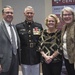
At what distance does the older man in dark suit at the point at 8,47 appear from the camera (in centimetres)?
297

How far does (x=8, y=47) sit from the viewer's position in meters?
3.00

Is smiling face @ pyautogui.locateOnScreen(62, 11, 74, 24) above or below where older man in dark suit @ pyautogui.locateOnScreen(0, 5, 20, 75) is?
above

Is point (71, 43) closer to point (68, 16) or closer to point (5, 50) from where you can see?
point (68, 16)

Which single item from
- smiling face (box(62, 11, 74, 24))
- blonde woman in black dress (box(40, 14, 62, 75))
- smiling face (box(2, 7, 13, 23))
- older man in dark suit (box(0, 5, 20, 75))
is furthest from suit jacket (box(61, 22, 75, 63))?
smiling face (box(2, 7, 13, 23))

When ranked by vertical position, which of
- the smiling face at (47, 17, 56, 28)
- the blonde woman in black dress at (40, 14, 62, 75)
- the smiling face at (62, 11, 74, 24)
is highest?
the smiling face at (62, 11, 74, 24)

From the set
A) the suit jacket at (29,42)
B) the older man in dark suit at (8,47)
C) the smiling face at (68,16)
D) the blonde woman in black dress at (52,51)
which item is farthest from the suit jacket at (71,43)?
the older man in dark suit at (8,47)

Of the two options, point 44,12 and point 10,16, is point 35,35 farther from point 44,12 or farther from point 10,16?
point 44,12

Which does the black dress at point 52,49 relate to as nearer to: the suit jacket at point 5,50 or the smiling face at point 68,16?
the smiling face at point 68,16

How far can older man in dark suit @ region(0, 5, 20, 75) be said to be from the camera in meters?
2.97

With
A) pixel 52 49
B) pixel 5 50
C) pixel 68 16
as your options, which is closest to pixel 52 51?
pixel 52 49

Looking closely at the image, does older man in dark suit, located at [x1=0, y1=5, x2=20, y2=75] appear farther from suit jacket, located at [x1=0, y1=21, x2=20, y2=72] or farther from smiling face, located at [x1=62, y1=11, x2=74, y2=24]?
smiling face, located at [x1=62, y1=11, x2=74, y2=24]

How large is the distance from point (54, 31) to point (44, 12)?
1990 mm

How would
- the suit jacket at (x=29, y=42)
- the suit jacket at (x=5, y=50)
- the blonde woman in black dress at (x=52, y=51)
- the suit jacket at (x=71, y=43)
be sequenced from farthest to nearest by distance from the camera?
the suit jacket at (x=29, y=42) → the blonde woman in black dress at (x=52, y=51) → the suit jacket at (x=5, y=50) → the suit jacket at (x=71, y=43)

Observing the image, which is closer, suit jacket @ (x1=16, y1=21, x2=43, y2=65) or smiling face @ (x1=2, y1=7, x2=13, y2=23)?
smiling face @ (x1=2, y1=7, x2=13, y2=23)
